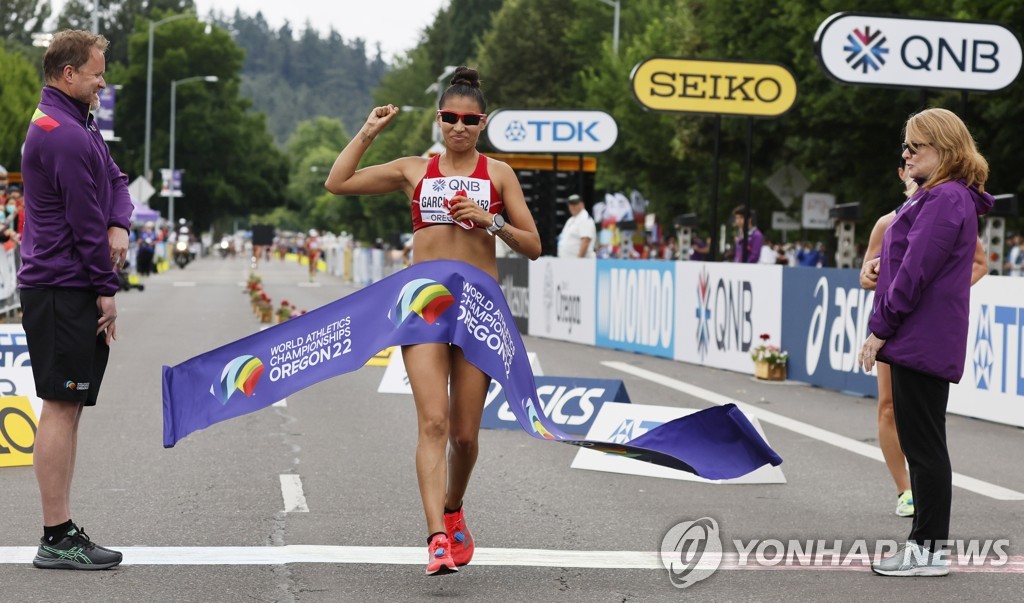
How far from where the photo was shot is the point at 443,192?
630cm

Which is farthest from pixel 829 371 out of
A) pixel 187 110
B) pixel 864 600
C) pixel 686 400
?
pixel 187 110

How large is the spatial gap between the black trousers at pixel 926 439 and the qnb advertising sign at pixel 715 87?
52.6ft

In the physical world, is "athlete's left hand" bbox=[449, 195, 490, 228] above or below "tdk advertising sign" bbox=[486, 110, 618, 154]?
below

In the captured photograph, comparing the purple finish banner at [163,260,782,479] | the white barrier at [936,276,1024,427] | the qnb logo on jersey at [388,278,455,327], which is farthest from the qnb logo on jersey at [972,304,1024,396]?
the qnb logo on jersey at [388,278,455,327]

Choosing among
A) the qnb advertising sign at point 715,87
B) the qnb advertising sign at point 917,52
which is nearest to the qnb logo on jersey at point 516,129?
the qnb advertising sign at point 715,87

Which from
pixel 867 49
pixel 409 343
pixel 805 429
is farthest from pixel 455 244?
pixel 867 49

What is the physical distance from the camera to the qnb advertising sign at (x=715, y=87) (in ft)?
73.2

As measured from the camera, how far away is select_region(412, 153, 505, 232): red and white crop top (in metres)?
6.30

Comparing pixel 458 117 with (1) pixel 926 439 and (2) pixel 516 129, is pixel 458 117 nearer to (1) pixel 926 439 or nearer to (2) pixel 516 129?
(1) pixel 926 439

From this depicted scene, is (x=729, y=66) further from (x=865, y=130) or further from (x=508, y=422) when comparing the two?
(x=865, y=130)

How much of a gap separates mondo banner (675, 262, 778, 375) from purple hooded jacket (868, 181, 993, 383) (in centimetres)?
1044

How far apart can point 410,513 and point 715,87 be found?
1548 cm

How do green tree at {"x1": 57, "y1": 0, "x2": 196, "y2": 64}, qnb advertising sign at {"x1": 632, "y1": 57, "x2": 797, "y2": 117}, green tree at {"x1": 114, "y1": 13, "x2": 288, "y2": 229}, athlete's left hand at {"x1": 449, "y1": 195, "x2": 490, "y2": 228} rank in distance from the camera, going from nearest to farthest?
athlete's left hand at {"x1": 449, "y1": 195, "x2": 490, "y2": 228} < qnb advertising sign at {"x1": 632, "y1": 57, "x2": 797, "y2": 117} < green tree at {"x1": 114, "y1": 13, "x2": 288, "y2": 229} < green tree at {"x1": 57, "y1": 0, "x2": 196, "y2": 64}

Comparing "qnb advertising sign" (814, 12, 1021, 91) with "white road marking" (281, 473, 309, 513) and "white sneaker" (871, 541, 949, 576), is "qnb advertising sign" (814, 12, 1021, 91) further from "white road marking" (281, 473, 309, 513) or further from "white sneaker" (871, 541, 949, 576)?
"white sneaker" (871, 541, 949, 576)
